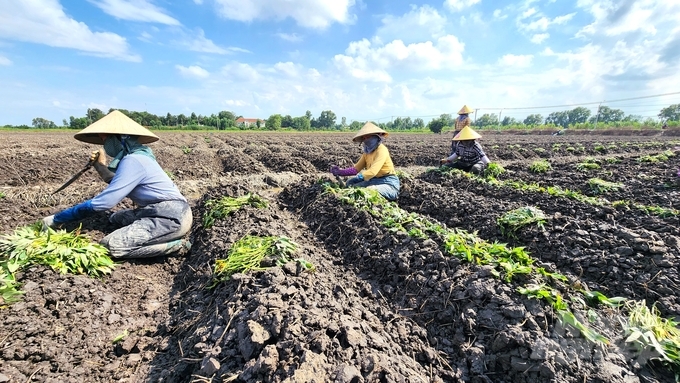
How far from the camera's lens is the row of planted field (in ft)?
7.21

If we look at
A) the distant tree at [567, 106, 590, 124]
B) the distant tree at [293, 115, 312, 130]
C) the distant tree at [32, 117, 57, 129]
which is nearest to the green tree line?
the distant tree at [567, 106, 590, 124]

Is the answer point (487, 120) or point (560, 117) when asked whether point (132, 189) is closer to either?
point (487, 120)

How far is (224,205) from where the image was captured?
4969mm

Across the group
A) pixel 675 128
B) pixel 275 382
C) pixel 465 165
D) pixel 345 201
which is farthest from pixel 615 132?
pixel 275 382

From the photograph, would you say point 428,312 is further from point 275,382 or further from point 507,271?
point 275,382

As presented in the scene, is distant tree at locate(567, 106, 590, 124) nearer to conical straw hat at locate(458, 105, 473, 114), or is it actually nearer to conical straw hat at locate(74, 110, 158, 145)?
conical straw hat at locate(458, 105, 473, 114)

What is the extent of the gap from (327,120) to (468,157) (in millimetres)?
71255

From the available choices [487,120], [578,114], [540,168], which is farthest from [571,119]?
[540,168]

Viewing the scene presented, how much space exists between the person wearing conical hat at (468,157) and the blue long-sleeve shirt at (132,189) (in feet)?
22.3

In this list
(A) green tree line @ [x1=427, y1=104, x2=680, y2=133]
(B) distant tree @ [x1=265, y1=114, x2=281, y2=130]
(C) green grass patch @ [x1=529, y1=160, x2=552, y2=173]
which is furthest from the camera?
(B) distant tree @ [x1=265, y1=114, x2=281, y2=130]

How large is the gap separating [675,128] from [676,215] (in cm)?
3539

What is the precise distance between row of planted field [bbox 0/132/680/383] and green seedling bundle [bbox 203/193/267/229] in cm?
3

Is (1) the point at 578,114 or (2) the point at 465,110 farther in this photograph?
(1) the point at 578,114

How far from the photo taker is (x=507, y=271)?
2.96 metres
